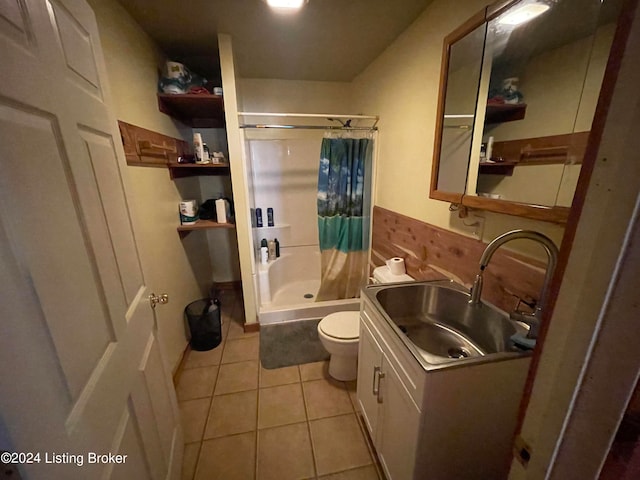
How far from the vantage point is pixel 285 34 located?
1.80 metres

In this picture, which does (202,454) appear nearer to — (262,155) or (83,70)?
(83,70)

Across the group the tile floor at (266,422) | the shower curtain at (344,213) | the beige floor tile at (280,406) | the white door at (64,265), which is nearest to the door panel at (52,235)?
the white door at (64,265)

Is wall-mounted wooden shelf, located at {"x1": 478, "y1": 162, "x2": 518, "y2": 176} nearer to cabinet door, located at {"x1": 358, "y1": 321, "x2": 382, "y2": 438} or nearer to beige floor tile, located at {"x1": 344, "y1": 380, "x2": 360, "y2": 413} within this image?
cabinet door, located at {"x1": 358, "y1": 321, "x2": 382, "y2": 438}

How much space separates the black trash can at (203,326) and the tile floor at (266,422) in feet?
0.30

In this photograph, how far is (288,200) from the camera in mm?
3088

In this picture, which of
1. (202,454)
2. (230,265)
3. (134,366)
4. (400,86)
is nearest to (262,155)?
(230,265)

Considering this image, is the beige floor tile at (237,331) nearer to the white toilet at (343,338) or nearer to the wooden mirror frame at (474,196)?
the white toilet at (343,338)

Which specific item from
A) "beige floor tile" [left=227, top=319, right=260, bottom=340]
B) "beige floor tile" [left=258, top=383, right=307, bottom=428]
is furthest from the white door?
"beige floor tile" [left=227, top=319, right=260, bottom=340]

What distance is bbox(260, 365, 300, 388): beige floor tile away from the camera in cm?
181

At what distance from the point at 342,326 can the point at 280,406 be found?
0.65m

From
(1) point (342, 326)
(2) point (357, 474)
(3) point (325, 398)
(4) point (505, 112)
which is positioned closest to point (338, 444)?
(2) point (357, 474)

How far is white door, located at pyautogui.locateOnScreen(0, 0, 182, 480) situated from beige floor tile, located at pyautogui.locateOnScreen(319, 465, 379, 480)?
2.74 feet

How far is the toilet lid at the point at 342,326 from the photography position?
1.68 m

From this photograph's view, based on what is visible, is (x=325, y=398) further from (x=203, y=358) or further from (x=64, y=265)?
(x=64, y=265)
